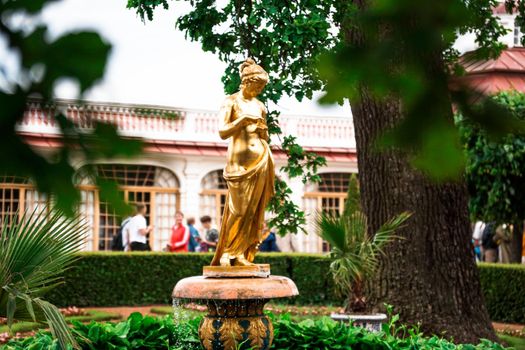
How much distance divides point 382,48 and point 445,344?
16.3 feet

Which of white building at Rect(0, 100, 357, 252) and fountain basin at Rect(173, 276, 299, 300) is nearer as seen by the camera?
fountain basin at Rect(173, 276, 299, 300)

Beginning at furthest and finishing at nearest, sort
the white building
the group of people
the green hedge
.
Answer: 1. the white building
2. the group of people
3. the green hedge

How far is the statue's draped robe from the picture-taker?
5.73 metres

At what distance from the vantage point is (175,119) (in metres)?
0.86

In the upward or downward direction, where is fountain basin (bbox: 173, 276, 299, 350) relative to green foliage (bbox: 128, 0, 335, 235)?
downward

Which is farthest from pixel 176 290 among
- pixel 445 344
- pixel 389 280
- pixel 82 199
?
pixel 82 199

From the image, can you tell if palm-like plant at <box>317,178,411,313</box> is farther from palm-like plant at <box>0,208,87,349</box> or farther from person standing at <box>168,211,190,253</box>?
person standing at <box>168,211,190,253</box>

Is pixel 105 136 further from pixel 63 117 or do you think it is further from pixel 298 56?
pixel 298 56

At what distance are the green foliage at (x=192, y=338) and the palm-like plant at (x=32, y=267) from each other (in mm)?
732

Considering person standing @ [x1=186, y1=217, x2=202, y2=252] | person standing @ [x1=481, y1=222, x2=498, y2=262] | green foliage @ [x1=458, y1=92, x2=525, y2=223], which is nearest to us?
green foliage @ [x1=458, y1=92, x2=525, y2=223]

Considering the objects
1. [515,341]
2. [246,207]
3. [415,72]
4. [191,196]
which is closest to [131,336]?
[246,207]

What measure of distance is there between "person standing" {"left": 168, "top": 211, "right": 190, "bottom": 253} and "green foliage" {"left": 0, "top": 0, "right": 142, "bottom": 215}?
13.5 metres

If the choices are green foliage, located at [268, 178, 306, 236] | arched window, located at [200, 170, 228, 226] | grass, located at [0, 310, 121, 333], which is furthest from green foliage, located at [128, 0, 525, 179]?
arched window, located at [200, 170, 228, 226]

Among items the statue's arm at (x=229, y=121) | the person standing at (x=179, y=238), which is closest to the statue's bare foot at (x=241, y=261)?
the statue's arm at (x=229, y=121)
